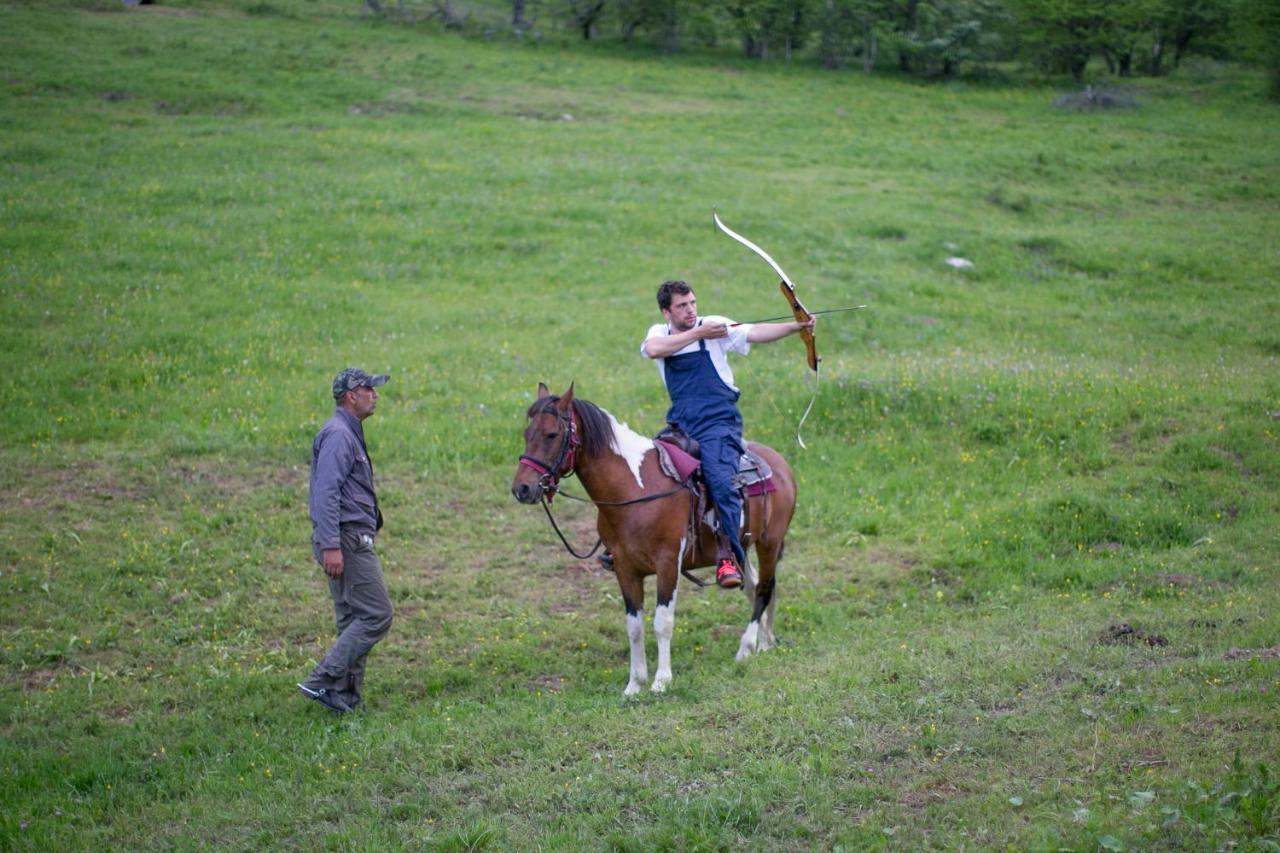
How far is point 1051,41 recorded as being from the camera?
148 feet

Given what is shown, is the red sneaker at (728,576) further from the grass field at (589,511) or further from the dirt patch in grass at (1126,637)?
the dirt patch in grass at (1126,637)

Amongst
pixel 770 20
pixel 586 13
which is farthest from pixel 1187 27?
pixel 586 13

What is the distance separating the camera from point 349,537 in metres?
8.12

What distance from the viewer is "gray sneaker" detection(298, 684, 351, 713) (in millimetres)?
8188

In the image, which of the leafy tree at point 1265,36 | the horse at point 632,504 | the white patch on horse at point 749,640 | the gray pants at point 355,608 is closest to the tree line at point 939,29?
the leafy tree at point 1265,36

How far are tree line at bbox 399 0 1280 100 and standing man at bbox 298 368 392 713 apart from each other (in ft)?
139

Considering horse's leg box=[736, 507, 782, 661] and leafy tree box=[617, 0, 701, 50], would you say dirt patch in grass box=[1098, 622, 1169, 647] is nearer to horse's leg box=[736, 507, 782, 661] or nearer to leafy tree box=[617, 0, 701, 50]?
horse's leg box=[736, 507, 782, 661]

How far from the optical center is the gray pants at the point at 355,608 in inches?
320

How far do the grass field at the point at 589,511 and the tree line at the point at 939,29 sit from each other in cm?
1506

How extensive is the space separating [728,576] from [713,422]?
1346 mm

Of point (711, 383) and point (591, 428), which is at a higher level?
point (711, 383)

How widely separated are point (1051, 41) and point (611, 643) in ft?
143

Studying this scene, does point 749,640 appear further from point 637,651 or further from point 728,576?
point 637,651

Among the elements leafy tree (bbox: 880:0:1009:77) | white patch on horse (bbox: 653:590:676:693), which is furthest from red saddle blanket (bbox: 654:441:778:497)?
leafy tree (bbox: 880:0:1009:77)
